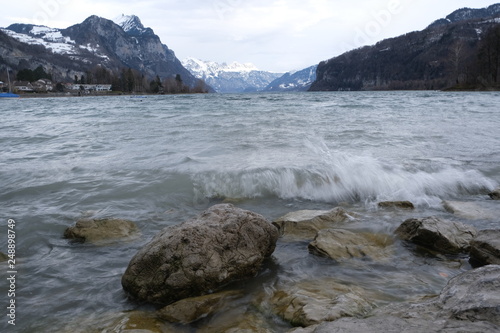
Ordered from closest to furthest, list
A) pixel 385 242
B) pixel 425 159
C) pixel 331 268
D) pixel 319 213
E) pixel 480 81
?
pixel 331 268, pixel 385 242, pixel 319 213, pixel 425 159, pixel 480 81

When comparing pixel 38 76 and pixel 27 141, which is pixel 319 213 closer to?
pixel 27 141

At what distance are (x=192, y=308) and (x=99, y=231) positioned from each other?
287 cm

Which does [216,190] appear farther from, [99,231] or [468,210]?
[468,210]

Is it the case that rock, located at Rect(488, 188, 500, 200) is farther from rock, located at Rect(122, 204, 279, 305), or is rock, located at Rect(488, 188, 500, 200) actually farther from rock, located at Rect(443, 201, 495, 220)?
rock, located at Rect(122, 204, 279, 305)

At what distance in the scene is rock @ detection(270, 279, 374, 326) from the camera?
10.9 feet

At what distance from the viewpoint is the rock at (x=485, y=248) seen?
4352 millimetres

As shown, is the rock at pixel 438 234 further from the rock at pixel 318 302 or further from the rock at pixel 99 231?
the rock at pixel 99 231

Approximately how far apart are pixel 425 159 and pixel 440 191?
2649mm

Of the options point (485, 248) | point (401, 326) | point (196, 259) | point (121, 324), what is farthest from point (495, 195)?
point (121, 324)

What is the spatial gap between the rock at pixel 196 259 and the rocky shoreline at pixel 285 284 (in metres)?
0.01

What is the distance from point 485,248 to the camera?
14.7 feet

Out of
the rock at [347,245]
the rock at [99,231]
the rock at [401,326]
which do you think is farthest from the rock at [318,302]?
the rock at [99,231]

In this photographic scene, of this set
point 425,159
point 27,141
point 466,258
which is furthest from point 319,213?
point 27,141

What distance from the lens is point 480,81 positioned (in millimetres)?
77000
